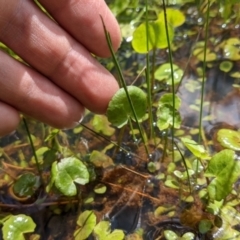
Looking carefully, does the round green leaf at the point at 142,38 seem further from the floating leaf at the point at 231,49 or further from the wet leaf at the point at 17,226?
the wet leaf at the point at 17,226

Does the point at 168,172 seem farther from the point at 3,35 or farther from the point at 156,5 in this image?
the point at 156,5

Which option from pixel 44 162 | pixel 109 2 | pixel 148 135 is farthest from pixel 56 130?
pixel 109 2

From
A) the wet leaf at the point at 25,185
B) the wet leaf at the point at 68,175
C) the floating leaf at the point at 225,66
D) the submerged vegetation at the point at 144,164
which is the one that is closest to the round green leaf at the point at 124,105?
the submerged vegetation at the point at 144,164

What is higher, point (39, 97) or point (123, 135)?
point (39, 97)

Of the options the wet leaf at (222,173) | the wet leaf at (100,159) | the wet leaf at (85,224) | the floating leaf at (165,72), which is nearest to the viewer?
the wet leaf at (222,173)

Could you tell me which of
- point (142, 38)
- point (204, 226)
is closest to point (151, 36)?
point (142, 38)
